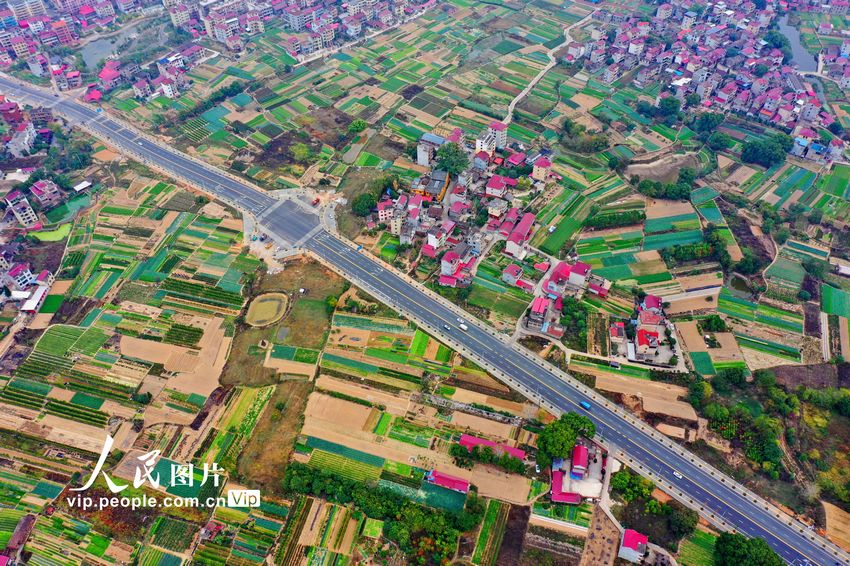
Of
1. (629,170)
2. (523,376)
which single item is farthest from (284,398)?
(629,170)

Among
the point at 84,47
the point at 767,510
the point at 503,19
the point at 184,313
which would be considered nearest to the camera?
the point at 767,510

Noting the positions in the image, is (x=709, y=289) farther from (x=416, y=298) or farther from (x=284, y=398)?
(x=284, y=398)

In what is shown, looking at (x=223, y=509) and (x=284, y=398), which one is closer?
(x=223, y=509)

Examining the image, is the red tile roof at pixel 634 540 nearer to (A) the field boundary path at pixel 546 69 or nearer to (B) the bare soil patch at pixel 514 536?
(B) the bare soil patch at pixel 514 536

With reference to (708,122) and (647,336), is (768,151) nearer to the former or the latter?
(708,122)

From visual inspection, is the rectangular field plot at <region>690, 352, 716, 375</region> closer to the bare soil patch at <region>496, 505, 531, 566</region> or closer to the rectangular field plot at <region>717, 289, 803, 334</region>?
the rectangular field plot at <region>717, 289, 803, 334</region>
